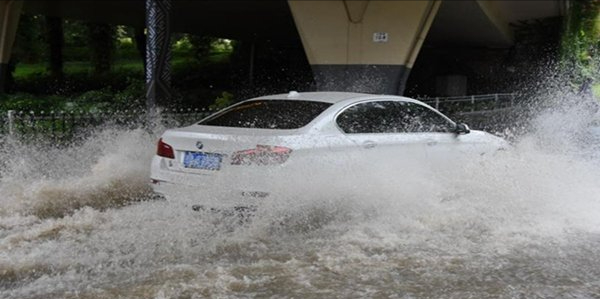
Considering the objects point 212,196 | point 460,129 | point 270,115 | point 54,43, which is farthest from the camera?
point 54,43

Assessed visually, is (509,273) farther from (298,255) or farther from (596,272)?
(298,255)

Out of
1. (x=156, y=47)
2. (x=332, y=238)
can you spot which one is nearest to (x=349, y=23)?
(x=156, y=47)

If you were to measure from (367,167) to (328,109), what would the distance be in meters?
0.75

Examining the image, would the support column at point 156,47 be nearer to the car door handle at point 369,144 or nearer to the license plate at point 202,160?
the license plate at point 202,160

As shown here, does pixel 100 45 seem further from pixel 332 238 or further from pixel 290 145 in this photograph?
pixel 332 238

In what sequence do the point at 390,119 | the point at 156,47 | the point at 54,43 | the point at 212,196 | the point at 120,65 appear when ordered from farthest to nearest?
the point at 120,65, the point at 54,43, the point at 156,47, the point at 390,119, the point at 212,196

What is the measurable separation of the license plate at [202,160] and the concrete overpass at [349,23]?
12.7 m

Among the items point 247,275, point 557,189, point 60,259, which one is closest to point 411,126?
point 557,189

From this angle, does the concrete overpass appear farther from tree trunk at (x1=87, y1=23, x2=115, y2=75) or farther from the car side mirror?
the car side mirror

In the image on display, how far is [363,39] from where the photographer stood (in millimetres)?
18688

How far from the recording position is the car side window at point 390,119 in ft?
22.7

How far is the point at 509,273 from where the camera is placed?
5.17 meters

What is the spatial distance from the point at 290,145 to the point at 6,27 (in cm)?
1983

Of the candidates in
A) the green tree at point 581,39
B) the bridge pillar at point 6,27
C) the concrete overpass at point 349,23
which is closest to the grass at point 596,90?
the concrete overpass at point 349,23
